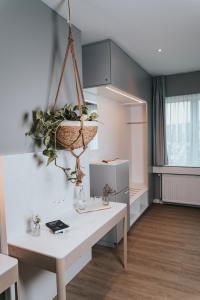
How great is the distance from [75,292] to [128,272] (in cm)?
61

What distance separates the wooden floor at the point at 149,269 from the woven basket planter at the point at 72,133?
142cm

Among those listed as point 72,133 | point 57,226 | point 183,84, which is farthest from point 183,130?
point 57,226

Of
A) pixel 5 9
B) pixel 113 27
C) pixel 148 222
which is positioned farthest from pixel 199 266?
pixel 5 9

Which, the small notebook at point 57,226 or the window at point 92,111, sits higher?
the window at point 92,111

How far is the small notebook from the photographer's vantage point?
177cm

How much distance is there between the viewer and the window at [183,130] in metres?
4.43

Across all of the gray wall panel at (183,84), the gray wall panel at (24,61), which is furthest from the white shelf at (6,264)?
the gray wall panel at (183,84)

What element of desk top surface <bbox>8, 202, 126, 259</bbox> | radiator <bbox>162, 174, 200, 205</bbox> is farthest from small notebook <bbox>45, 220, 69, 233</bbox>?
radiator <bbox>162, 174, 200, 205</bbox>

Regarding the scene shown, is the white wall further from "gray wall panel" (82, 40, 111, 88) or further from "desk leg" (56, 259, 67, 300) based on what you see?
"gray wall panel" (82, 40, 111, 88)

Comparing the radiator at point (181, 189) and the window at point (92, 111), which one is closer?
the window at point (92, 111)

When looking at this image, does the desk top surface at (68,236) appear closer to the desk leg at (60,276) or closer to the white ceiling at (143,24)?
the desk leg at (60,276)

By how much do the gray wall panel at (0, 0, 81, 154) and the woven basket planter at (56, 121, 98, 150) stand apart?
30 cm

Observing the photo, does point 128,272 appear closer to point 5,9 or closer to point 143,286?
point 143,286

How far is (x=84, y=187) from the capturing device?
2590 mm
